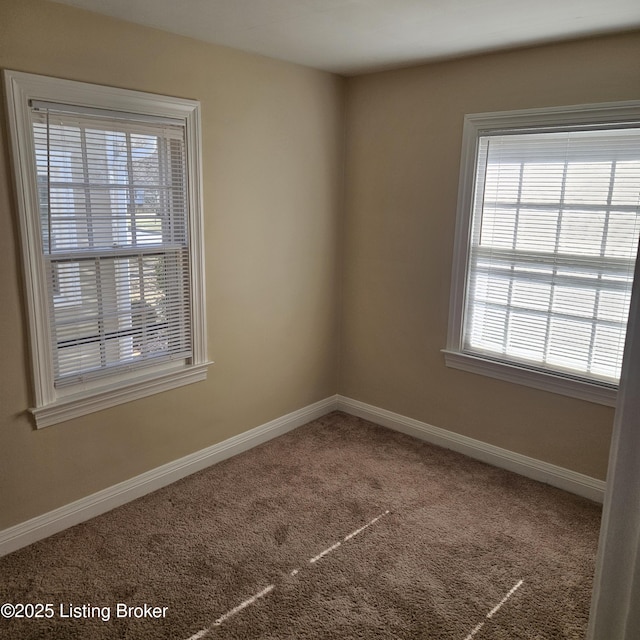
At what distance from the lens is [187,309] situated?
3.11 metres

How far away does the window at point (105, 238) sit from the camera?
240cm

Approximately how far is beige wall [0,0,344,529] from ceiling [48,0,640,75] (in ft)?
0.59

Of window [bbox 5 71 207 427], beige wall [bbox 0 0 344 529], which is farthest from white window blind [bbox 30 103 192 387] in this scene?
beige wall [bbox 0 0 344 529]

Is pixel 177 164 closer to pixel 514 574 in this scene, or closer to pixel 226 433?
pixel 226 433

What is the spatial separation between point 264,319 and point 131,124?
1441 millimetres

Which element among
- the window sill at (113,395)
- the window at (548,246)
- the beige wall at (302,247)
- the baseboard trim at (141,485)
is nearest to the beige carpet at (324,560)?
the baseboard trim at (141,485)

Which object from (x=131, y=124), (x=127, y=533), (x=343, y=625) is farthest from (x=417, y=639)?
(x=131, y=124)

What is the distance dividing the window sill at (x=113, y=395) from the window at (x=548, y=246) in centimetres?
171

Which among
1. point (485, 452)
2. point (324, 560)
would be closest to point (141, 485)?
point (324, 560)

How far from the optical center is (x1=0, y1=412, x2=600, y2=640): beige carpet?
216 cm

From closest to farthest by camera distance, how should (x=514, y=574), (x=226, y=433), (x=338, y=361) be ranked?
(x=514, y=574) < (x=226, y=433) < (x=338, y=361)

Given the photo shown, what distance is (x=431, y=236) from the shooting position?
352cm

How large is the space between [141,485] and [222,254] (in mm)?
1400

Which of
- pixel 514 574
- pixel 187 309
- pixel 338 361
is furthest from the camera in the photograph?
pixel 338 361
